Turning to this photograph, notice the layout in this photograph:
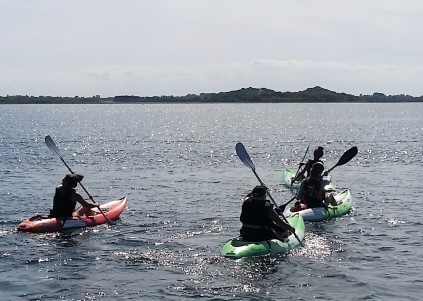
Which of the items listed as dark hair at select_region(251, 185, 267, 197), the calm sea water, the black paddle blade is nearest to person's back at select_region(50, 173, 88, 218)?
the calm sea water

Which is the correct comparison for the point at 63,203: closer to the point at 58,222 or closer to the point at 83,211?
the point at 58,222

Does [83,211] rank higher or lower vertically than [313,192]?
lower

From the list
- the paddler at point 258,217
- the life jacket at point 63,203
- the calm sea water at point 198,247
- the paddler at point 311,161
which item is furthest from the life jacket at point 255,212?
the paddler at point 311,161

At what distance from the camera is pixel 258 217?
14.3 meters

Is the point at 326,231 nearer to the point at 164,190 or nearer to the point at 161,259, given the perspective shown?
Result: the point at 161,259

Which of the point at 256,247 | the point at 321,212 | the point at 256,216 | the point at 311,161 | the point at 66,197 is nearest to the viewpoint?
the point at 256,247

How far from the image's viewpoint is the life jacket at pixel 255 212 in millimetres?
14273

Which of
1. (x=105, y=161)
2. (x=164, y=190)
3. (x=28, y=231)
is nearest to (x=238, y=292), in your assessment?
(x=28, y=231)

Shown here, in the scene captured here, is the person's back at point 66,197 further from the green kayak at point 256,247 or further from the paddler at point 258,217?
the paddler at point 258,217

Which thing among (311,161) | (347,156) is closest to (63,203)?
(311,161)

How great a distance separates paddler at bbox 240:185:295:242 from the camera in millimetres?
14273

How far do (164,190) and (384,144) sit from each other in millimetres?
28194

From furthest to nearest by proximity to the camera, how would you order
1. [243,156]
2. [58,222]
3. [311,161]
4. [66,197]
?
[311,161]
[243,156]
[66,197]
[58,222]

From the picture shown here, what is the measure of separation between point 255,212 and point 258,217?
0.16 meters
